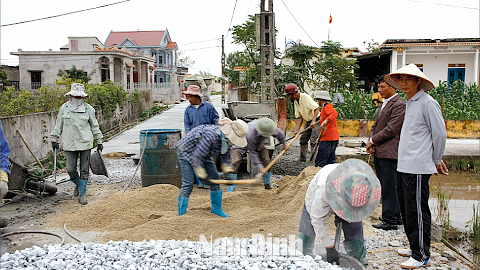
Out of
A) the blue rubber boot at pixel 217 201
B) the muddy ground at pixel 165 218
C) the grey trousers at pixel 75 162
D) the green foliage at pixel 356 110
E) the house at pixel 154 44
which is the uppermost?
the house at pixel 154 44

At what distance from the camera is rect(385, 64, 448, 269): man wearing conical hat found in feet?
11.5

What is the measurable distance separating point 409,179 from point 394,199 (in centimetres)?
106

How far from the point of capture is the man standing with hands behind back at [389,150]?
4.54 m

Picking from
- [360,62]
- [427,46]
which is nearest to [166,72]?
[360,62]

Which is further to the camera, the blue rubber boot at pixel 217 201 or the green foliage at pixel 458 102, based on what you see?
the green foliage at pixel 458 102

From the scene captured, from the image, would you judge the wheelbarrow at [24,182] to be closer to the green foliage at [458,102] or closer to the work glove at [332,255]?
the work glove at [332,255]

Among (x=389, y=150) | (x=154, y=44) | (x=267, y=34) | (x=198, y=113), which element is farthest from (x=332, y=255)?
(x=154, y=44)

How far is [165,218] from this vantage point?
466cm

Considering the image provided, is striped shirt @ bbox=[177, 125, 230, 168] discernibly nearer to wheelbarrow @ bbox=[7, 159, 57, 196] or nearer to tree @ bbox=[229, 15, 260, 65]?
wheelbarrow @ bbox=[7, 159, 57, 196]

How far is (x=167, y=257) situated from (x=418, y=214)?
2.26 metres

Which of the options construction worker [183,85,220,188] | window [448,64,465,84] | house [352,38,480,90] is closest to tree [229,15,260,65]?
house [352,38,480,90]

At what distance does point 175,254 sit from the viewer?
3.16m

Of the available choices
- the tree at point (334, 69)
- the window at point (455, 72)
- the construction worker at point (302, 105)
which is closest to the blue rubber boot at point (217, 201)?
the construction worker at point (302, 105)

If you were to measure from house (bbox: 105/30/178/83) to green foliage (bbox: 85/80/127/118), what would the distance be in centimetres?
2712
